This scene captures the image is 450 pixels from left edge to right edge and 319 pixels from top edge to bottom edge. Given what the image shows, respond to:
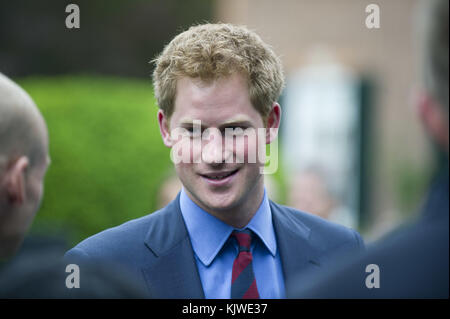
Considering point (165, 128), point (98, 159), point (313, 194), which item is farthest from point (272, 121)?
point (98, 159)

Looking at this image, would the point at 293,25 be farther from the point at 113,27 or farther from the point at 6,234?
the point at 6,234

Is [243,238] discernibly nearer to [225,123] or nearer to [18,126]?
[225,123]

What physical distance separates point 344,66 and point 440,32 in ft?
30.0

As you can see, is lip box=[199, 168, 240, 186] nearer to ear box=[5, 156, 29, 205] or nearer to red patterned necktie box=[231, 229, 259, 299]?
red patterned necktie box=[231, 229, 259, 299]

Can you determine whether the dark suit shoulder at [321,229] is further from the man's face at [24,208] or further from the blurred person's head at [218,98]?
the man's face at [24,208]

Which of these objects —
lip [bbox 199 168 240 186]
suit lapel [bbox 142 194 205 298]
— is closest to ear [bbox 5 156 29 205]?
suit lapel [bbox 142 194 205 298]

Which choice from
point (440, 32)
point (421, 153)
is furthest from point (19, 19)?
point (440, 32)

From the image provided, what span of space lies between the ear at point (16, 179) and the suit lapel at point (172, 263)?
0.51 m

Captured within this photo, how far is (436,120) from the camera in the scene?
142cm

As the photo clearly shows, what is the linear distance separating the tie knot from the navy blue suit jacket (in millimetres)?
130

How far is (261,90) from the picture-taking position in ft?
7.02

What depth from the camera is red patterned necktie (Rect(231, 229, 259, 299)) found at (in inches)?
79.8

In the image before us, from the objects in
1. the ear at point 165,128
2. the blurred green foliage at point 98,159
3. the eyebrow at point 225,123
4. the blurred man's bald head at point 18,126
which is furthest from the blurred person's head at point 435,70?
the blurred green foliage at point 98,159

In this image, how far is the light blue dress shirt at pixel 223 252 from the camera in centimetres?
207
